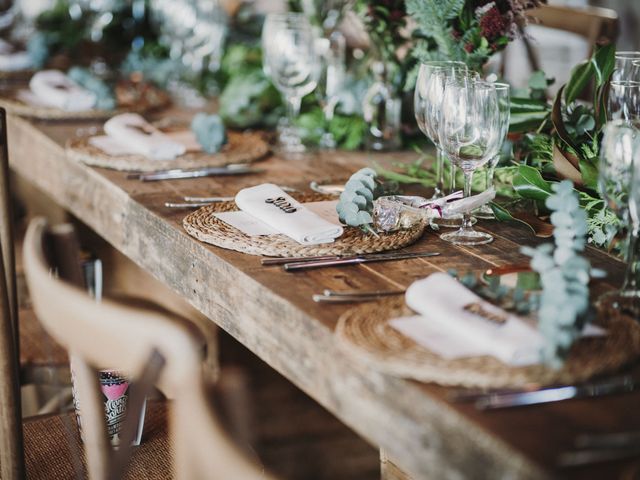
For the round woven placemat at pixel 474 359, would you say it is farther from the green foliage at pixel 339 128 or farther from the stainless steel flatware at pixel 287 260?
the green foliage at pixel 339 128

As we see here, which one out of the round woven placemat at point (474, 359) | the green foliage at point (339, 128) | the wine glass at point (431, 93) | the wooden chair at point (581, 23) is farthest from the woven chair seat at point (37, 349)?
the wooden chair at point (581, 23)

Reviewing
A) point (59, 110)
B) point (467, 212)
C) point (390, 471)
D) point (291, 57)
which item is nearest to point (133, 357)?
point (467, 212)

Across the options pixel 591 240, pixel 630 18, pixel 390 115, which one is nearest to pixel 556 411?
pixel 591 240

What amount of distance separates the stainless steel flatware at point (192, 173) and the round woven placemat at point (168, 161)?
2 cm

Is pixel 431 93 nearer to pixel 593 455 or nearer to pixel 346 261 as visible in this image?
pixel 346 261

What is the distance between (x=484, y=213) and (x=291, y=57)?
65cm

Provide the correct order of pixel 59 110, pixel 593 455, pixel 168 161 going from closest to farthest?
pixel 593 455, pixel 168 161, pixel 59 110

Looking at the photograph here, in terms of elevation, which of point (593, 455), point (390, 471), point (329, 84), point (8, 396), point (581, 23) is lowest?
point (390, 471)

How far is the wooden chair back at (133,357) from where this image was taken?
28.2 inches

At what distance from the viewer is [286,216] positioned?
129cm

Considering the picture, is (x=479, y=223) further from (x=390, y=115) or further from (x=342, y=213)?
(x=390, y=115)

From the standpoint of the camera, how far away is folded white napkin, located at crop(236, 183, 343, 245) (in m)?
1.25

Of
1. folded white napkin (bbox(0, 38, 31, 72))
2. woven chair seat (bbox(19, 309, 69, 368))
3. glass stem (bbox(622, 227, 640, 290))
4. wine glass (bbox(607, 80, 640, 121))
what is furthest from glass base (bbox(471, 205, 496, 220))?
folded white napkin (bbox(0, 38, 31, 72))

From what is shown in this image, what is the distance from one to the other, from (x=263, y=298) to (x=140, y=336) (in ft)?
1.18
